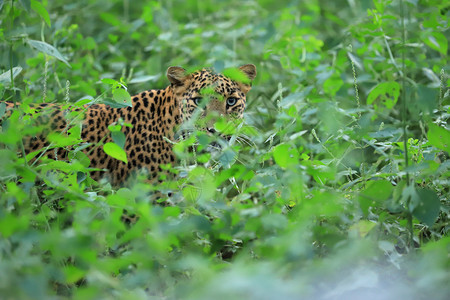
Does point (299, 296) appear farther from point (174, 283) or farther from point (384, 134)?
point (384, 134)

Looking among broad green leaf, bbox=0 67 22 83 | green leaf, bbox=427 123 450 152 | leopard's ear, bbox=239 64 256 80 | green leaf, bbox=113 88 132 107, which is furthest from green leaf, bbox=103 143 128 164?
leopard's ear, bbox=239 64 256 80

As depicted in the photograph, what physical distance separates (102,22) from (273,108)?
3.72m

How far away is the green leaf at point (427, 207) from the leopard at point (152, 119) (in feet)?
6.35

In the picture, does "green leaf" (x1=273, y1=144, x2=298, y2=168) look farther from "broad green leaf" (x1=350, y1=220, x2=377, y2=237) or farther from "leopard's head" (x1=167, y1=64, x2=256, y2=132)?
"leopard's head" (x1=167, y1=64, x2=256, y2=132)

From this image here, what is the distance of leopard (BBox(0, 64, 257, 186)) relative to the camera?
496 centimetres

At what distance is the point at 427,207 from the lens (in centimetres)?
345

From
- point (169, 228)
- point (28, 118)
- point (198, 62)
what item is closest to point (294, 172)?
point (169, 228)

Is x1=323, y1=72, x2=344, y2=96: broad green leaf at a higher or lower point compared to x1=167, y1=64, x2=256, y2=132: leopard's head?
lower

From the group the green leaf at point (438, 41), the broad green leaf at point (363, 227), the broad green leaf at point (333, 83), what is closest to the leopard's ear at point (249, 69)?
the broad green leaf at point (333, 83)

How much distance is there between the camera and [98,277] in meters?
2.72

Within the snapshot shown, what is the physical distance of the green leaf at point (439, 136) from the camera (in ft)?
12.6

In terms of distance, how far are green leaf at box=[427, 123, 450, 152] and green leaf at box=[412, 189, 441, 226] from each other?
0.52 metres

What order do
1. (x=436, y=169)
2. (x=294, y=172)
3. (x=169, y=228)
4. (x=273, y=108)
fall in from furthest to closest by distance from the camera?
1. (x=273, y=108)
2. (x=436, y=169)
3. (x=294, y=172)
4. (x=169, y=228)

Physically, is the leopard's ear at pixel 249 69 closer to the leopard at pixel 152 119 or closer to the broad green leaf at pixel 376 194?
the leopard at pixel 152 119
